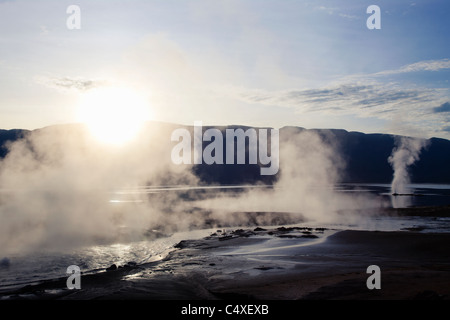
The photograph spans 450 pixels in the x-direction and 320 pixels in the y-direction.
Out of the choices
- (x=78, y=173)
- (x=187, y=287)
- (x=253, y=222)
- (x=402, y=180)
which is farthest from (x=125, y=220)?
(x=402, y=180)

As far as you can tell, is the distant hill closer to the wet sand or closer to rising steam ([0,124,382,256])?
rising steam ([0,124,382,256])

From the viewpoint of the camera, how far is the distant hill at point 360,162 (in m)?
99.6

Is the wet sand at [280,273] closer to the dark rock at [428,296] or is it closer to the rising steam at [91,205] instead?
the dark rock at [428,296]

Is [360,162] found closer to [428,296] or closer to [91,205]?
[91,205]

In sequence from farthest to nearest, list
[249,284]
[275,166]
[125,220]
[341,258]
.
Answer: [275,166], [125,220], [341,258], [249,284]

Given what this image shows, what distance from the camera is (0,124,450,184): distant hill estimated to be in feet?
327

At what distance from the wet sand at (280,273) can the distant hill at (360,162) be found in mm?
73244

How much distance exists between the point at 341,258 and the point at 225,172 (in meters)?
89.3

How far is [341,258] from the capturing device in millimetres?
11891

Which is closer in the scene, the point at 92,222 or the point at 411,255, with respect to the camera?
the point at 411,255

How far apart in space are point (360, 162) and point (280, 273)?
130409 mm

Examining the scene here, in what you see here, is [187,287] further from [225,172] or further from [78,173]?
[225,172]

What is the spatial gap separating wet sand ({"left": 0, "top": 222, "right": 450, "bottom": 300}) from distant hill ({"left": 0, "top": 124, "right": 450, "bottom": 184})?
240ft

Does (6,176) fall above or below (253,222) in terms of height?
above
